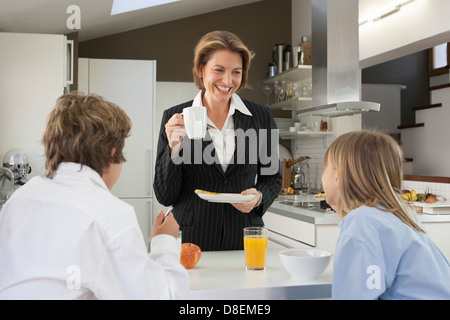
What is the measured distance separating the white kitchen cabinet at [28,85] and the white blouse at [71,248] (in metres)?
2.94

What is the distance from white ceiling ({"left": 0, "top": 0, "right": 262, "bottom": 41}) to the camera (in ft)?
11.7

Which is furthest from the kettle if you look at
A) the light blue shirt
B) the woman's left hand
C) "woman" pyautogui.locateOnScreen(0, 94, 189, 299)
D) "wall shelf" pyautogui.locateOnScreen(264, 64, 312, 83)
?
"woman" pyautogui.locateOnScreen(0, 94, 189, 299)

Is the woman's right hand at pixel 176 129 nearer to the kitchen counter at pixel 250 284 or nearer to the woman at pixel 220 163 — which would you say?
the woman at pixel 220 163

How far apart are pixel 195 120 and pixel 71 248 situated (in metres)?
0.83

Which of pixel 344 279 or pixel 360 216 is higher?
pixel 360 216

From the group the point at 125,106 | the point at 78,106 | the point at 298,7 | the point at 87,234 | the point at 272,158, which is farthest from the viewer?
the point at 298,7

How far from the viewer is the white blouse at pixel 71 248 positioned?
94 cm

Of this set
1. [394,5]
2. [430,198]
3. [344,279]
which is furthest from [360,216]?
[394,5]

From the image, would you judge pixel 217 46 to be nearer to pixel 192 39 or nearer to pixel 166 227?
pixel 166 227

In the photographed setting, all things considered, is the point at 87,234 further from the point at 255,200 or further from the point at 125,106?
the point at 125,106

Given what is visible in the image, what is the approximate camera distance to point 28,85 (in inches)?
149

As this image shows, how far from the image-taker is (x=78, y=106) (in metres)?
1.13

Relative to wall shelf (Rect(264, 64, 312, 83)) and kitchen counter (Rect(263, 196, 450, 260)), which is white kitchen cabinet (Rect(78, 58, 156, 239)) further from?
kitchen counter (Rect(263, 196, 450, 260))
